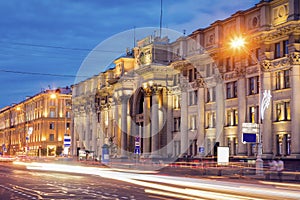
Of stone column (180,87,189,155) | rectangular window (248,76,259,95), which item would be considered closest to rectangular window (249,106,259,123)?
rectangular window (248,76,259,95)

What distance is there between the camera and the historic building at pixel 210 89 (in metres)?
52.7

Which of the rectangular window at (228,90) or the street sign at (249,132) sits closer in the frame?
the street sign at (249,132)

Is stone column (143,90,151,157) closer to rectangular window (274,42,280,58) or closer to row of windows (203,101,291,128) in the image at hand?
A: row of windows (203,101,291,128)

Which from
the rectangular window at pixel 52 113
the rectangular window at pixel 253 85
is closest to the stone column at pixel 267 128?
the rectangular window at pixel 253 85

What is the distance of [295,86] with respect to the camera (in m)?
51.1

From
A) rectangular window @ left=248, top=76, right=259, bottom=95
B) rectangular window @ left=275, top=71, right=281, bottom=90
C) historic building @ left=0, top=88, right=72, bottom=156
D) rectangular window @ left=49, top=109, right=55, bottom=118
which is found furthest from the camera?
rectangular window @ left=49, top=109, right=55, bottom=118

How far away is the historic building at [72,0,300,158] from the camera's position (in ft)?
173

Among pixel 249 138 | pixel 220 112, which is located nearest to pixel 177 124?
pixel 220 112

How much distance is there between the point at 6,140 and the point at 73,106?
217 ft

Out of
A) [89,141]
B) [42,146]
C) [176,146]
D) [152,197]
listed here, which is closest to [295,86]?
[176,146]

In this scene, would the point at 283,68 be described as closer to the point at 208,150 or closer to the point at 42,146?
the point at 208,150

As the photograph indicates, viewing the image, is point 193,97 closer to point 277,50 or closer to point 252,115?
point 252,115

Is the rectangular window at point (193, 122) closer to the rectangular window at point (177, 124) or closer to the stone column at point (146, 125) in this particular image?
the rectangular window at point (177, 124)

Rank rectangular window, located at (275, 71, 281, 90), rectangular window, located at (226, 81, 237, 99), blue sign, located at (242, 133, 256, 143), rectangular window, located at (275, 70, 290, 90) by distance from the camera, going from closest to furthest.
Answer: blue sign, located at (242, 133, 256, 143) < rectangular window, located at (275, 70, 290, 90) < rectangular window, located at (275, 71, 281, 90) < rectangular window, located at (226, 81, 237, 99)
